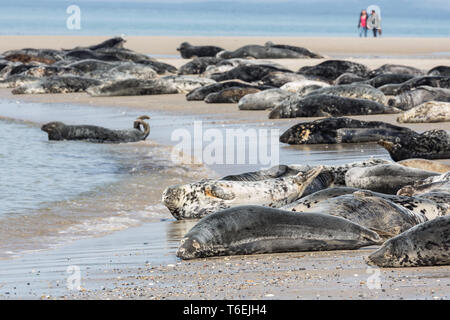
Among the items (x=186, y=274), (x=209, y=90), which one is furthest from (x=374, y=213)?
(x=209, y=90)

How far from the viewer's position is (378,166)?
21.6 feet

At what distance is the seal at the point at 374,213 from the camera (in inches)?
203

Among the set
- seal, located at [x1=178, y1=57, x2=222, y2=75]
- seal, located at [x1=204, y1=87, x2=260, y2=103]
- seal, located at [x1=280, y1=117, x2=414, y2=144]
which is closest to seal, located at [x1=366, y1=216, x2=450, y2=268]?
seal, located at [x1=280, y1=117, x2=414, y2=144]

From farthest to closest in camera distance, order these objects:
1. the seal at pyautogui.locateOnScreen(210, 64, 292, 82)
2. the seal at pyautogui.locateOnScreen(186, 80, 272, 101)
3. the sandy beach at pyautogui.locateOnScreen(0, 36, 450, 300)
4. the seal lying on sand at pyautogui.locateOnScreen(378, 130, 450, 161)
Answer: the seal at pyautogui.locateOnScreen(210, 64, 292, 82), the seal at pyautogui.locateOnScreen(186, 80, 272, 101), the seal lying on sand at pyautogui.locateOnScreen(378, 130, 450, 161), the sandy beach at pyautogui.locateOnScreen(0, 36, 450, 300)

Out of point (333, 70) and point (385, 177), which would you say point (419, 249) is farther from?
point (333, 70)

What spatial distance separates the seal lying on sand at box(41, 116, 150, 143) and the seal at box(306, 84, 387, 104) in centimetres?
402

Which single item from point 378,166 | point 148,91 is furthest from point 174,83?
point 378,166

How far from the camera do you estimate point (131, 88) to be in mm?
17188

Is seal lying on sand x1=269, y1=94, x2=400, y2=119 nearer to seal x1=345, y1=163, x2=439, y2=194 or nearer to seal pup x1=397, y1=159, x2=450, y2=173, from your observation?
seal pup x1=397, y1=159, x2=450, y2=173

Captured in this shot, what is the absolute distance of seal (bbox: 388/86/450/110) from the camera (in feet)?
42.3

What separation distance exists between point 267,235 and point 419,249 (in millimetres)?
947

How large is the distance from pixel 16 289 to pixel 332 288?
149cm

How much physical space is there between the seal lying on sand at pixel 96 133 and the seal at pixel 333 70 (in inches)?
349

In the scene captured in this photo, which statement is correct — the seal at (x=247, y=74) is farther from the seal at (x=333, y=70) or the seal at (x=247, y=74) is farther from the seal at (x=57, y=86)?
the seal at (x=57, y=86)
